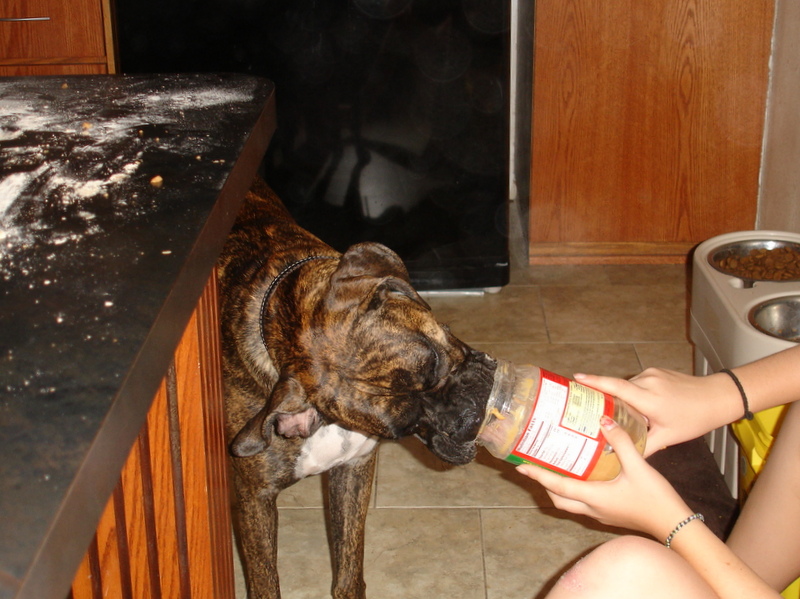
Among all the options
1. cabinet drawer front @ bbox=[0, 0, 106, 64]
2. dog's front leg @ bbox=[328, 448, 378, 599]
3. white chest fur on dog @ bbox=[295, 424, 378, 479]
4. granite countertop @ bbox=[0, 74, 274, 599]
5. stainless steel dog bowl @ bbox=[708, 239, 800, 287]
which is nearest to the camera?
granite countertop @ bbox=[0, 74, 274, 599]

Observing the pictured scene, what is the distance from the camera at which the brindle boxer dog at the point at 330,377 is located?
4.76ft

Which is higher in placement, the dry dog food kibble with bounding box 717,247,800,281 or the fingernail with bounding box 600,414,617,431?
the fingernail with bounding box 600,414,617,431

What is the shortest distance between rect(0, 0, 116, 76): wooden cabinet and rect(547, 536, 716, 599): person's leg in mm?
2698

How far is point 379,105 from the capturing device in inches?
127

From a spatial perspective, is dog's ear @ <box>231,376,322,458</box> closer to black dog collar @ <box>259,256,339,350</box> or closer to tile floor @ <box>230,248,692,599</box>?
black dog collar @ <box>259,256,339,350</box>

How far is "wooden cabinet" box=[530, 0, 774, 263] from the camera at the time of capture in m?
3.35

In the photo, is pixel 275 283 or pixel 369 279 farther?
pixel 275 283

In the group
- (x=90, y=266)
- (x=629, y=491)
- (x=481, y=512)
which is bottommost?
(x=481, y=512)

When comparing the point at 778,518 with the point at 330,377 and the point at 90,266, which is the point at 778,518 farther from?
the point at 90,266

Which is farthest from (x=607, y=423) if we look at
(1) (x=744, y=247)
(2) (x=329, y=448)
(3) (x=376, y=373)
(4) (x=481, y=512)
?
(1) (x=744, y=247)

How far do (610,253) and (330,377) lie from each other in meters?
2.46

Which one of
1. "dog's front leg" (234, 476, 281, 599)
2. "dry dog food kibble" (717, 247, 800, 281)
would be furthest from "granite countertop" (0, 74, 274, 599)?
"dry dog food kibble" (717, 247, 800, 281)

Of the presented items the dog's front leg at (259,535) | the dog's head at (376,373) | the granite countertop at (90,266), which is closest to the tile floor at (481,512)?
the dog's front leg at (259,535)

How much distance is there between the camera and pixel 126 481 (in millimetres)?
803
